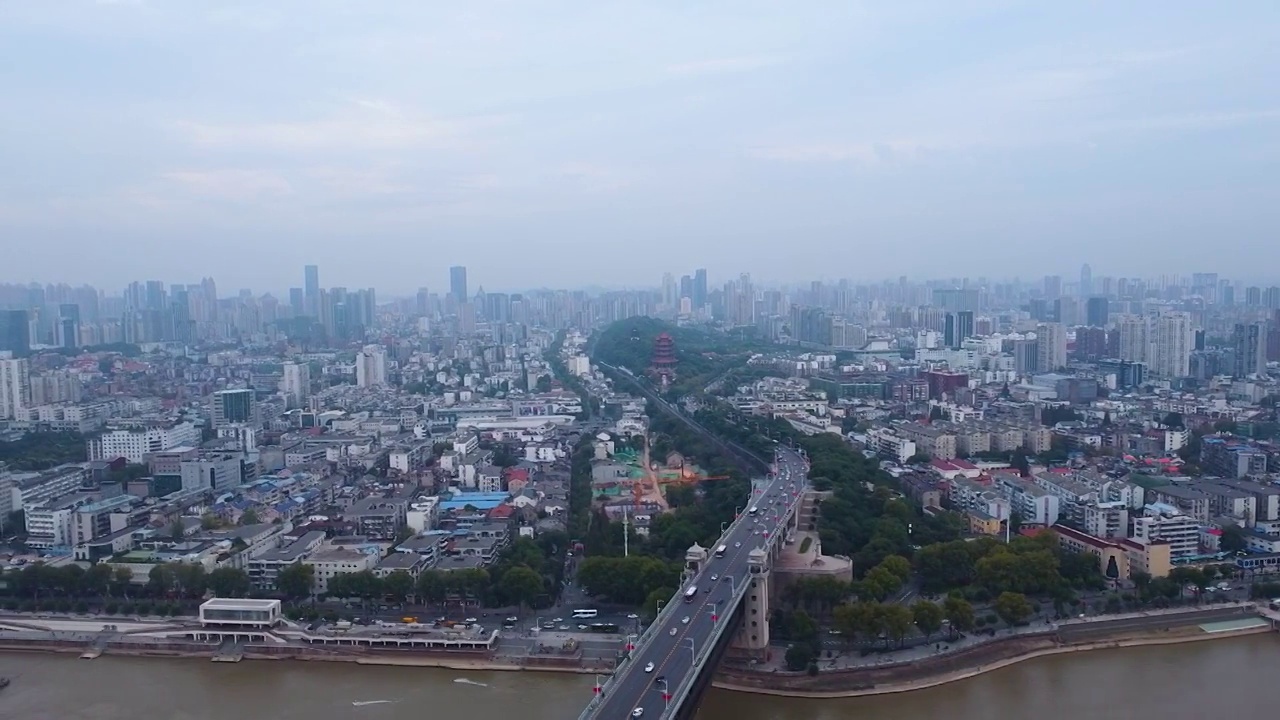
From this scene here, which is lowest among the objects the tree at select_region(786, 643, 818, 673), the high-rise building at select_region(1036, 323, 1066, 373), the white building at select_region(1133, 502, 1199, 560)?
the tree at select_region(786, 643, 818, 673)

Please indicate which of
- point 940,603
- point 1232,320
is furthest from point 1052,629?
point 1232,320

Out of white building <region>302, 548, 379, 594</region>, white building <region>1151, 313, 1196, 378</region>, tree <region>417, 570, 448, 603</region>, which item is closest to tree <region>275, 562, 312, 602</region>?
white building <region>302, 548, 379, 594</region>

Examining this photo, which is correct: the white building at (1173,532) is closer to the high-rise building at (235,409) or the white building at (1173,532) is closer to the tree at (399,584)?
the tree at (399,584)

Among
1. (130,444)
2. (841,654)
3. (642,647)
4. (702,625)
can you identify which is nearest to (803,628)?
(841,654)

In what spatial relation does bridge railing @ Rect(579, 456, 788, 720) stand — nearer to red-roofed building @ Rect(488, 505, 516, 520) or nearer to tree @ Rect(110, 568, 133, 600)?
red-roofed building @ Rect(488, 505, 516, 520)

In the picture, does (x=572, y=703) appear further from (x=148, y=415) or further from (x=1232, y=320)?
(x=1232, y=320)

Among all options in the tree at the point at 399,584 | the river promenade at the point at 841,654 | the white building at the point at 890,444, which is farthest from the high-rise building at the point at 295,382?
the tree at the point at 399,584
